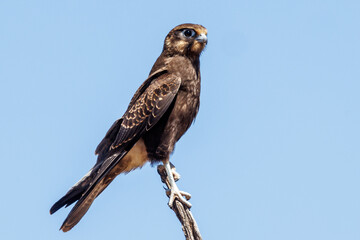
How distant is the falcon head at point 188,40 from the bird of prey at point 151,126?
1 centimetres

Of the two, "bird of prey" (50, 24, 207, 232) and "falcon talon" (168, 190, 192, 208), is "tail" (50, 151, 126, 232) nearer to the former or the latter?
"bird of prey" (50, 24, 207, 232)

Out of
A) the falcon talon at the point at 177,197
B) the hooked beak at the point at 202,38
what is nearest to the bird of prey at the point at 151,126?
the hooked beak at the point at 202,38

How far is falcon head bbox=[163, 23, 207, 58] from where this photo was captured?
22.3 ft

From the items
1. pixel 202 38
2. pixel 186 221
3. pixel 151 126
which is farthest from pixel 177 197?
pixel 202 38

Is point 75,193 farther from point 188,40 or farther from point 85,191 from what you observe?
point 188,40

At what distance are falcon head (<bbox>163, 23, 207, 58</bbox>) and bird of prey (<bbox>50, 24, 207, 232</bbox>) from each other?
0.04 ft

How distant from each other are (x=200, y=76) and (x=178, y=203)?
1.84m

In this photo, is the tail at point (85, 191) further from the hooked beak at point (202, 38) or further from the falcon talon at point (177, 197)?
the hooked beak at point (202, 38)

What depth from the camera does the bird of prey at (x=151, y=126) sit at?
6215mm

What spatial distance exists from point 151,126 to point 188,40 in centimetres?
120

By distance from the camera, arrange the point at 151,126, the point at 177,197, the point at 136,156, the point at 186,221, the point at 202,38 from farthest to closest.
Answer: the point at 202,38 → the point at 136,156 → the point at 151,126 → the point at 177,197 → the point at 186,221

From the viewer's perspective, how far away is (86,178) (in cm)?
621

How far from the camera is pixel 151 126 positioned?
6.36m

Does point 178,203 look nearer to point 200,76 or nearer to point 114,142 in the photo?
point 114,142
